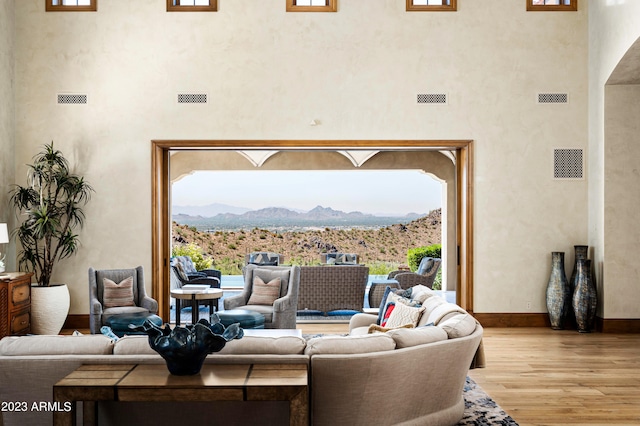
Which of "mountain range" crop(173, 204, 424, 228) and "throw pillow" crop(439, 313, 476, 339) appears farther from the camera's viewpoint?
"mountain range" crop(173, 204, 424, 228)

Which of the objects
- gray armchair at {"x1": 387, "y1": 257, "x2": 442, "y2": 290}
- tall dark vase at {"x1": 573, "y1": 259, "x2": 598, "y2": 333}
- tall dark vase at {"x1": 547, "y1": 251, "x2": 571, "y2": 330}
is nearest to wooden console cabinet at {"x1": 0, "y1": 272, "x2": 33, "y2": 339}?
gray armchair at {"x1": 387, "y1": 257, "x2": 442, "y2": 290}

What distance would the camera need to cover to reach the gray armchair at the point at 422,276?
32.7 feet

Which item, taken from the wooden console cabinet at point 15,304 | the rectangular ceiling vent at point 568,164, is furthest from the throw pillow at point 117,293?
the rectangular ceiling vent at point 568,164

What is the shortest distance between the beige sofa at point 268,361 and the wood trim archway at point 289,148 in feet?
14.6

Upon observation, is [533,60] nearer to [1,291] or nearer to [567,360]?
[567,360]

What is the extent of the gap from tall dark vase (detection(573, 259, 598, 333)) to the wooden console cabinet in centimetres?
656

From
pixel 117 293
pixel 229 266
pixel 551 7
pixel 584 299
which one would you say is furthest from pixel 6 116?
pixel 229 266

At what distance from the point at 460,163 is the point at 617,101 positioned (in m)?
2.03

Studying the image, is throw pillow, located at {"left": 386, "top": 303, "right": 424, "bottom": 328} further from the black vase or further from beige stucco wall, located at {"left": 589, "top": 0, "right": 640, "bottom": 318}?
beige stucco wall, located at {"left": 589, "top": 0, "right": 640, "bottom": 318}

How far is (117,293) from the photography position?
7090mm

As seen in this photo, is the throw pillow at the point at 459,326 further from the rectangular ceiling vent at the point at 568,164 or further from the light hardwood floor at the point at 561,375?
the rectangular ceiling vent at the point at 568,164

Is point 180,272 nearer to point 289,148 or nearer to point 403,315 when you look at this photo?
point 289,148

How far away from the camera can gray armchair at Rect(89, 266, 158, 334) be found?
22.4 ft

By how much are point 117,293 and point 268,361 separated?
165 inches
